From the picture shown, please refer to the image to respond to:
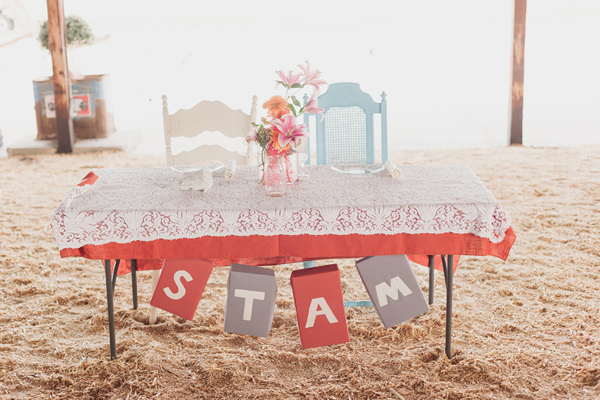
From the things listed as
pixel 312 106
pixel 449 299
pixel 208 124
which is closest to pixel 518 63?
pixel 208 124

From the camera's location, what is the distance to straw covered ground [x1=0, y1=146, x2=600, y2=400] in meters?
2.03

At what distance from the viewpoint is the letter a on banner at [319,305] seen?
2.04m

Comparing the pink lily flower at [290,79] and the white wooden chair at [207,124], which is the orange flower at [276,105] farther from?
the white wooden chair at [207,124]

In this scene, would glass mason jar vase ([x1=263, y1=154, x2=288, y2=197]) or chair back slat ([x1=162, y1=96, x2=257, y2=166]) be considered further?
chair back slat ([x1=162, y1=96, x2=257, y2=166])

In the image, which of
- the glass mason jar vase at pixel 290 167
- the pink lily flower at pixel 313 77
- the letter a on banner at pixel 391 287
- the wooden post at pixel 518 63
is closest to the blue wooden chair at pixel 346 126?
the glass mason jar vase at pixel 290 167

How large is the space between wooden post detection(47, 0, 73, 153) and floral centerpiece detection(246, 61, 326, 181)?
4.66 meters

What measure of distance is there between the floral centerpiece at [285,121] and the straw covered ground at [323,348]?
2.31 ft

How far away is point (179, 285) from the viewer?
6.88 ft

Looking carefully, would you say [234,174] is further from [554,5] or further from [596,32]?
[596,32]

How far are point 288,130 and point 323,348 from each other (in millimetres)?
856

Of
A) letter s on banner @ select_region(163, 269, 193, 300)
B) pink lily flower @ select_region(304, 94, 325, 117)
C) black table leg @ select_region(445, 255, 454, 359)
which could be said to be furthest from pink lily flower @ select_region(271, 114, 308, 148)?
black table leg @ select_region(445, 255, 454, 359)

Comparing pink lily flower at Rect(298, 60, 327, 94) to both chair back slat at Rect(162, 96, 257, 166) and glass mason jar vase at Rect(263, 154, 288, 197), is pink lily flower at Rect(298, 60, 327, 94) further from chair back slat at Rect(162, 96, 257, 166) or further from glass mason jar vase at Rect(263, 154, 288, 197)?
chair back slat at Rect(162, 96, 257, 166)

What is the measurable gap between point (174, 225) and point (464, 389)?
43.8 inches

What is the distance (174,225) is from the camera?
1943 mm
